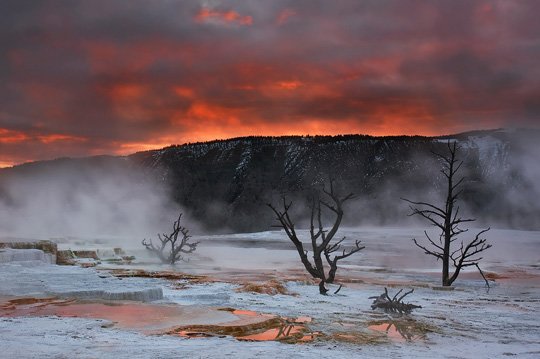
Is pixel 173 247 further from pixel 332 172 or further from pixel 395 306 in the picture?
pixel 332 172

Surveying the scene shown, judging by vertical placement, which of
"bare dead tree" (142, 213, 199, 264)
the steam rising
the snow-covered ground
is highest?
the steam rising

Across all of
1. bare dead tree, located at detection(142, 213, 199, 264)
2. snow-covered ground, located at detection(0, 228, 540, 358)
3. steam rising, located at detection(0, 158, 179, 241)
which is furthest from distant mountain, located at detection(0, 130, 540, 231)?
snow-covered ground, located at detection(0, 228, 540, 358)

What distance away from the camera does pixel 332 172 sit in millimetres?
95688

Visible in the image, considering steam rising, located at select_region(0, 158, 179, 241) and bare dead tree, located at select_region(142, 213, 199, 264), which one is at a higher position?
steam rising, located at select_region(0, 158, 179, 241)

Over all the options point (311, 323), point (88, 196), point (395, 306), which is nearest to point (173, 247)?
point (395, 306)

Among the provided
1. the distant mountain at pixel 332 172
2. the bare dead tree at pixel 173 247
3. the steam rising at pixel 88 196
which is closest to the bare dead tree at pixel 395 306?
the bare dead tree at pixel 173 247

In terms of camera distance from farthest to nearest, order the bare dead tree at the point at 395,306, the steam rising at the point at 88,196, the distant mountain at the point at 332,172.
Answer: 1. the distant mountain at the point at 332,172
2. the steam rising at the point at 88,196
3. the bare dead tree at the point at 395,306

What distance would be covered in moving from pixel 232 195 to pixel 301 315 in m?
108

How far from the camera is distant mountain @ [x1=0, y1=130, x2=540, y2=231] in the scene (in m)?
99.4

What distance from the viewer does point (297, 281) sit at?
1773 centimetres

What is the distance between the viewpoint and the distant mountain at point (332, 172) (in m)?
99.4

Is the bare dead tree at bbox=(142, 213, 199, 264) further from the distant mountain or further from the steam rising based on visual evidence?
the distant mountain

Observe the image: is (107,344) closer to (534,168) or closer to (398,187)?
(398,187)

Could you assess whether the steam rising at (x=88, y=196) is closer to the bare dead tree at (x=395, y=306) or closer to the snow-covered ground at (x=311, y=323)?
the snow-covered ground at (x=311, y=323)
